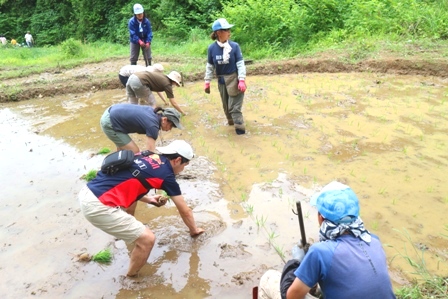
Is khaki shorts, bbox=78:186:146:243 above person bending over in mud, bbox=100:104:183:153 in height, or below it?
below

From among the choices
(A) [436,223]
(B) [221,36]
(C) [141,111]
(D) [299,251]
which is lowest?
(A) [436,223]

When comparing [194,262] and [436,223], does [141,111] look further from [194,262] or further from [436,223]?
[436,223]

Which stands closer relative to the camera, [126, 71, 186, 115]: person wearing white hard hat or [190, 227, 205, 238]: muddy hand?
[190, 227, 205, 238]: muddy hand

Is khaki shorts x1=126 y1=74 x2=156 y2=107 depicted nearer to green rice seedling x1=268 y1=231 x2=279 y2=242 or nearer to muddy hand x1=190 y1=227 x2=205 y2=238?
muddy hand x1=190 y1=227 x2=205 y2=238

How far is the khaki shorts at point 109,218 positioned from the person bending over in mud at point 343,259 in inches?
64.1

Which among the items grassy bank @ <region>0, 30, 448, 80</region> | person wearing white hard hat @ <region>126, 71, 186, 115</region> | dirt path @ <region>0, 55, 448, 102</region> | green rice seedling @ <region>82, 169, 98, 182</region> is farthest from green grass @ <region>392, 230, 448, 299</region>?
grassy bank @ <region>0, 30, 448, 80</region>

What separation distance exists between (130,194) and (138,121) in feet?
4.60

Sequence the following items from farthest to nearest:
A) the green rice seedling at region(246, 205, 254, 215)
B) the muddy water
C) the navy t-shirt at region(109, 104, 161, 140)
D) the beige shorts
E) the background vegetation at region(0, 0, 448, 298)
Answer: the background vegetation at region(0, 0, 448, 298) < the navy t-shirt at region(109, 104, 161, 140) < the green rice seedling at region(246, 205, 254, 215) < the muddy water < the beige shorts

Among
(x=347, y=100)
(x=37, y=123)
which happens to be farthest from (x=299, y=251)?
(x=37, y=123)

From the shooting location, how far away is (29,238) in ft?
13.8

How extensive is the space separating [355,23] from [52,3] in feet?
79.3

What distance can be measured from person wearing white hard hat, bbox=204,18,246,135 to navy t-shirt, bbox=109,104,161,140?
1770mm

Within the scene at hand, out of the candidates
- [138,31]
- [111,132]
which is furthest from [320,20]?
[111,132]

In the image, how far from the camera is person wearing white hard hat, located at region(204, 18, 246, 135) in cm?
584
